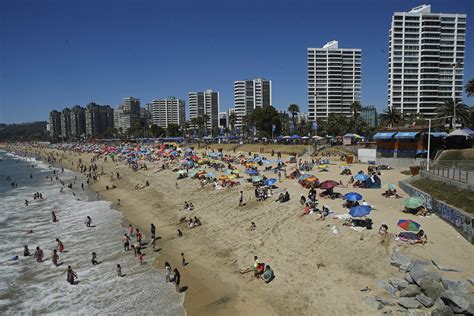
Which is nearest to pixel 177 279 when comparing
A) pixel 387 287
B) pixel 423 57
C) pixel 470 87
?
pixel 387 287

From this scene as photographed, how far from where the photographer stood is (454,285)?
34.0ft

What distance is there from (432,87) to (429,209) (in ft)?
371

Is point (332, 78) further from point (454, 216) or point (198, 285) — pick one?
point (198, 285)

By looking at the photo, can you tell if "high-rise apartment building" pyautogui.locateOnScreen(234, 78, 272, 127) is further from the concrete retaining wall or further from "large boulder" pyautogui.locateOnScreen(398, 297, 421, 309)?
"large boulder" pyautogui.locateOnScreen(398, 297, 421, 309)

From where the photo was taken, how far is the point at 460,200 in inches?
690

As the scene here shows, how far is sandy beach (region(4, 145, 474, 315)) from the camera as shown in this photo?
12289 mm

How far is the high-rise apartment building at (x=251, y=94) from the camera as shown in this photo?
601 feet

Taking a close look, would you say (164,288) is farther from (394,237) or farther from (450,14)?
(450,14)

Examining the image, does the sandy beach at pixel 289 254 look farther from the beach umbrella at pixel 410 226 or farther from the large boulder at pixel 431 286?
the large boulder at pixel 431 286

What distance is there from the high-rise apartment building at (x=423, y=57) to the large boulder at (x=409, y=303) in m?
116

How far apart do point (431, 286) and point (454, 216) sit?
646 centimetres

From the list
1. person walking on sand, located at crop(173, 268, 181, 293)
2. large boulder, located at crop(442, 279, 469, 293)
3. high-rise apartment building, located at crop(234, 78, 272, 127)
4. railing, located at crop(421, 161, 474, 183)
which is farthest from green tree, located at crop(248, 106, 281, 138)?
high-rise apartment building, located at crop(234, 78, 272, 127)

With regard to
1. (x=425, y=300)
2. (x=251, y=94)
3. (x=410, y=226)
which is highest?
(x=251, y=94)

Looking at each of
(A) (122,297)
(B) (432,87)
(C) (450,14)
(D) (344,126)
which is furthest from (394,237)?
(C) (450,14)
